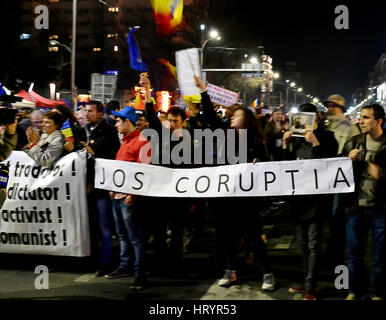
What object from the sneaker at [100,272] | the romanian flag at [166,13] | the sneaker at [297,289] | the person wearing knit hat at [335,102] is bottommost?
the sneaker at [297,289]

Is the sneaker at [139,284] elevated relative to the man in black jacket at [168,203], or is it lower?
lower

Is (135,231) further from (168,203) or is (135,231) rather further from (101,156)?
(101,156)

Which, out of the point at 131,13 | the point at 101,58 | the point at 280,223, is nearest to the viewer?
the point at 280,223

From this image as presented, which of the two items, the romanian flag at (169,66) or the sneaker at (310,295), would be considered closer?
the sneaker at (310,295)

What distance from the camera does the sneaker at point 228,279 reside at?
20.4 feet

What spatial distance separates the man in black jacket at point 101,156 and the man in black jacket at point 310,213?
2189mm

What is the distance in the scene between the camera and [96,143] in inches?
263

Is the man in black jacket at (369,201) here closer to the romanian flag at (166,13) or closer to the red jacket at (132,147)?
the red jacket at (132,147)

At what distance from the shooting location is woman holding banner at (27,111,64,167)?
655 centimetres

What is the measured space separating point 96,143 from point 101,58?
2336 inches

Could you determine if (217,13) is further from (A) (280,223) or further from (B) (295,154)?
(B) (295,154)

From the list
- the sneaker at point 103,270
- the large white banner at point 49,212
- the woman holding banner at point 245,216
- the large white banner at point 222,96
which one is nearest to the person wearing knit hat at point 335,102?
the woman holding banner at point 245,216

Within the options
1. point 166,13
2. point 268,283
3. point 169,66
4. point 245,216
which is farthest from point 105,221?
point 169,66
